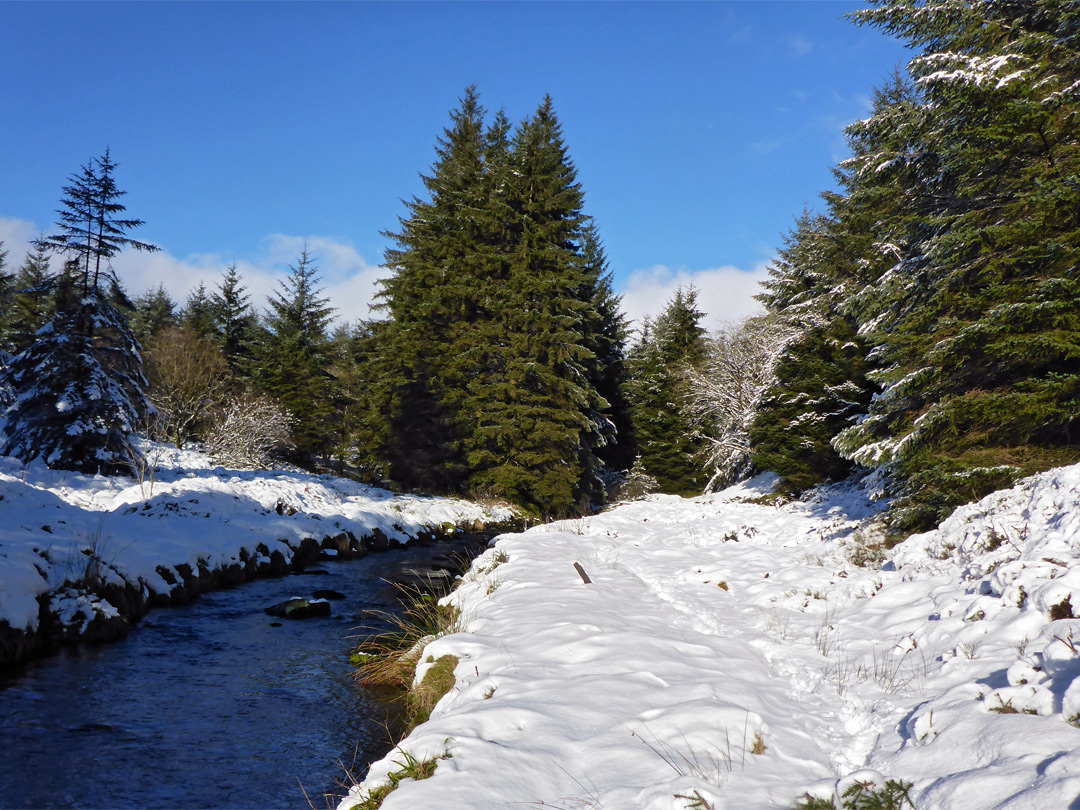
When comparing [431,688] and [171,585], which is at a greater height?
[171,585]

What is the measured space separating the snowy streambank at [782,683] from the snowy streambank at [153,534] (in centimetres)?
527

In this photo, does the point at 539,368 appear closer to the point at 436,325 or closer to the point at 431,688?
the point at 436,325

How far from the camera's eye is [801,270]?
22531 millimetres

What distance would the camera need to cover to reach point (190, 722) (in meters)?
5.75

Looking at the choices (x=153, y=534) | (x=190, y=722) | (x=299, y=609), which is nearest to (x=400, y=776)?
(x=190, y=722)

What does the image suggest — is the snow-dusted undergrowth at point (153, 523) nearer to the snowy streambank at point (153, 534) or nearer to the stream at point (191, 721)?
the snowy streambank at point (153, 534)

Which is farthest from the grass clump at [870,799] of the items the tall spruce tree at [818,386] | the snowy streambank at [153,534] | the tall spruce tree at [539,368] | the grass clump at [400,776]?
the tall spruce tree at [539,368]

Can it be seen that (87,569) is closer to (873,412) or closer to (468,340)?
(873,412)

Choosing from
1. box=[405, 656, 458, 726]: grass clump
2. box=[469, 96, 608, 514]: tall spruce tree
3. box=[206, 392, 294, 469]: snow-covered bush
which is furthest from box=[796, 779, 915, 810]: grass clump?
box=[206, 392, 294, 469]: snow-covered bush

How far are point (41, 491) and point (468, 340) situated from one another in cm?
1655

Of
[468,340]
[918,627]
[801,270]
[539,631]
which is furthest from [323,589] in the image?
[801,270]

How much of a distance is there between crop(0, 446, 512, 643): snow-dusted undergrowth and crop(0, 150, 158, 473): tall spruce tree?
187 cm

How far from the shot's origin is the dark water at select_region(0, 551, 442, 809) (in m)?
4.60

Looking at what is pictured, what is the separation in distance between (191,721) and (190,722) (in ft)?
0.06
